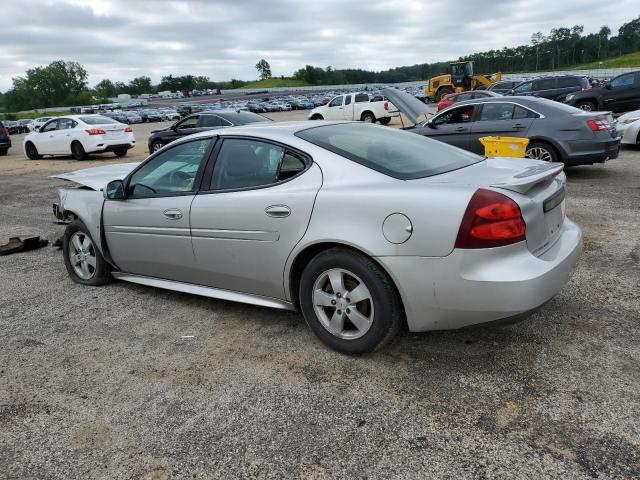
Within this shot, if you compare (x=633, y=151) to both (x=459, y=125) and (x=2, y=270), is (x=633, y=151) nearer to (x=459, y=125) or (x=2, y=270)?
(x=459, y=125)

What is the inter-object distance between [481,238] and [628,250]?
321 cm

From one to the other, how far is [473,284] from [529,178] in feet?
2.48

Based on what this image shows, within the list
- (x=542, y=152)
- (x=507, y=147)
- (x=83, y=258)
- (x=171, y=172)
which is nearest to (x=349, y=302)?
(x=171, y=172)

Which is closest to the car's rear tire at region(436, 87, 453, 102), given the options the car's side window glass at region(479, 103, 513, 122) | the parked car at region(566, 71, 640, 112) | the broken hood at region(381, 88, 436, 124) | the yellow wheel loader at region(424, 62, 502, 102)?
the yellow wheel loader at region(424, 62, 502, 102)

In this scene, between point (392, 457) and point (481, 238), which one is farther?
point (481, 238)

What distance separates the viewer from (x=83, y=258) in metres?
4.98

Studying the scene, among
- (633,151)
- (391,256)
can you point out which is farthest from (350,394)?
(633,151)

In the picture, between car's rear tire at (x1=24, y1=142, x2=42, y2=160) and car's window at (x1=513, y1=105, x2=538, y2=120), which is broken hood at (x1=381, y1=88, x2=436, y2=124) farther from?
car's rear tire at (x1=24, y1=142, x2=42, y2=160)

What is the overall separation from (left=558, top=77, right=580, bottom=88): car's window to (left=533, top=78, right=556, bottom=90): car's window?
10.6 inches

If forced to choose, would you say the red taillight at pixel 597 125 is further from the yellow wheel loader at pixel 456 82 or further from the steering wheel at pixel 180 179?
the yellow wheel loader at pixel 456 82

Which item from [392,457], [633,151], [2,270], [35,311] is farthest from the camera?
[633,151]

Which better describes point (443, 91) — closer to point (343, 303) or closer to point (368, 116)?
point (368, 116)

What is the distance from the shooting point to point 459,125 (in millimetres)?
10102

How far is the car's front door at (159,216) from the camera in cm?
401
